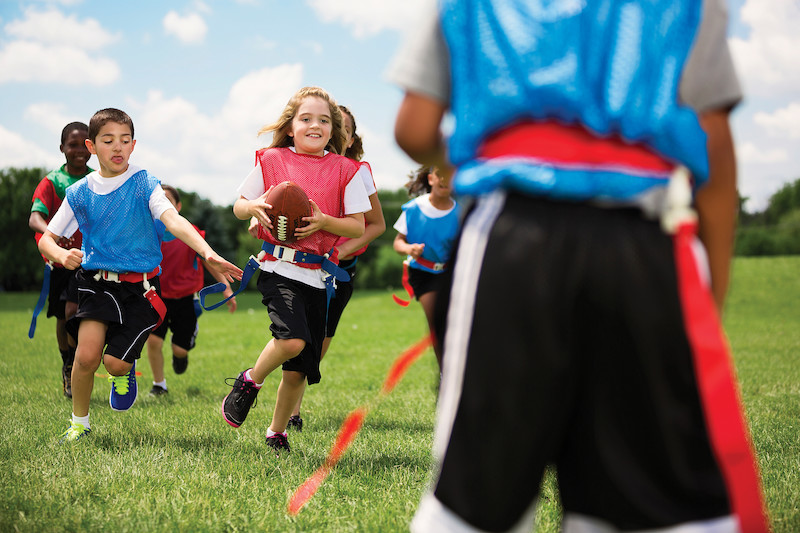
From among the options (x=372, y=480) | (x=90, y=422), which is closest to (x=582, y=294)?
(x=372, y=480)

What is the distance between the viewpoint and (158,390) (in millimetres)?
7223

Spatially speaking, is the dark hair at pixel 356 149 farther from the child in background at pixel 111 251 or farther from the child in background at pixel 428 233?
the child in background at pixel 111 251

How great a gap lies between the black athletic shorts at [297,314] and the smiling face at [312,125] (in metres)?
0.88

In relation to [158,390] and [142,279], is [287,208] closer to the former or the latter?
[142,279]

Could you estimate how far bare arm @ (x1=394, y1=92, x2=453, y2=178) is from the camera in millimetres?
1682

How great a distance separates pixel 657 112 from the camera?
1.48 metres

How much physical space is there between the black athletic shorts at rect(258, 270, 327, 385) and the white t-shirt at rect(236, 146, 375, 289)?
4 cm

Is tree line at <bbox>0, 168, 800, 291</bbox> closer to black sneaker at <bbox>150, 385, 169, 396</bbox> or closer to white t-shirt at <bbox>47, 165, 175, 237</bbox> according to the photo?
black sneaker at <bbox>150, 385, 169, 396</bbox>

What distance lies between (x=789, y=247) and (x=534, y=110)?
55.1 metres

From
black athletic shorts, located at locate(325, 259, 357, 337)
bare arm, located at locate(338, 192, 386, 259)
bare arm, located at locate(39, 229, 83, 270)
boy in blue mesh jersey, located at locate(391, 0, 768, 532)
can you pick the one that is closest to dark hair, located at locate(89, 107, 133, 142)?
bare arm, located at locate(39, 229, 83, 270)

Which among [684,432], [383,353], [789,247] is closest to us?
[684,432]

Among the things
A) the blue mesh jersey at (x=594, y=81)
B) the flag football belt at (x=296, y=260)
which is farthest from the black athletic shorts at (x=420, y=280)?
the blue mesh jersey at (x=594, y=81)

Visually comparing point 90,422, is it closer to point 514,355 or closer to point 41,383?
point 41,383

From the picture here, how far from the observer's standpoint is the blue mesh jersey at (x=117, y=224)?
4812mm
